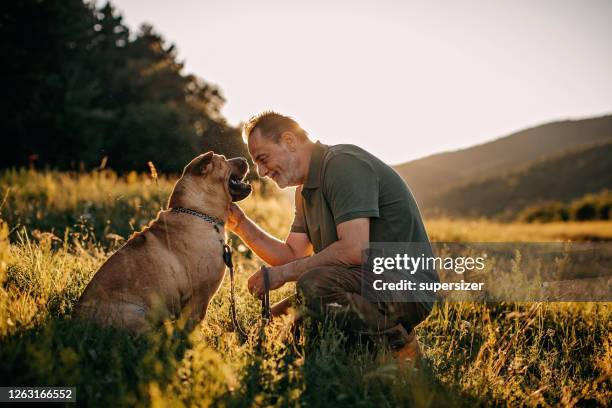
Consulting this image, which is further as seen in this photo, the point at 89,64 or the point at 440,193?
the point at 440,193

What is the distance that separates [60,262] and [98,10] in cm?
3327

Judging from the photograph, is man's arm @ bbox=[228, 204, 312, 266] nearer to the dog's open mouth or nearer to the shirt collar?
the dog's open mouth

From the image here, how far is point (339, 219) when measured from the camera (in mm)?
3240

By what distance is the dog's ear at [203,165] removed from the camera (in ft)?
12.4

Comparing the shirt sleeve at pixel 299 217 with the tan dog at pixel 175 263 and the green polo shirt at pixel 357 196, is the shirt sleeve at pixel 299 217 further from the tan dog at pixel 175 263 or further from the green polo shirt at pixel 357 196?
the tan dog at pixel 175 263

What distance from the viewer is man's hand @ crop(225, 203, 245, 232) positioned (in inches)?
160

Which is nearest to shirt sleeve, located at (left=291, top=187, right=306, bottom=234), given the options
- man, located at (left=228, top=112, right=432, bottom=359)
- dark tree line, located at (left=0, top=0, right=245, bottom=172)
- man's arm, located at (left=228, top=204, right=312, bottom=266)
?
man's arm, located at (left=228, top=204, right=312, bottom=266)

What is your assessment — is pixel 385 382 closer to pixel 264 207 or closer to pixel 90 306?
pixel 90 306

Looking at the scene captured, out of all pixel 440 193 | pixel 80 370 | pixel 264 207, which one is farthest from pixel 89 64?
pixel 440 193

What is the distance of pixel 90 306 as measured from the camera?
3.03 metres

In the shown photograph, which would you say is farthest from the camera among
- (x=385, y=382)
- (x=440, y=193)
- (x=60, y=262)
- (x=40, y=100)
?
(x=440, y=193)

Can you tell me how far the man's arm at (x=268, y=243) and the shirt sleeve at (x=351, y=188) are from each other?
2.64 feet

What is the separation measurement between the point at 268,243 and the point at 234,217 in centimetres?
39

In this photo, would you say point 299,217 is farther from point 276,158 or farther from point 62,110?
point 62,110
